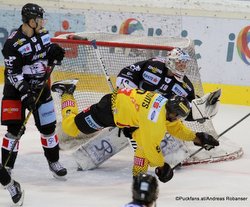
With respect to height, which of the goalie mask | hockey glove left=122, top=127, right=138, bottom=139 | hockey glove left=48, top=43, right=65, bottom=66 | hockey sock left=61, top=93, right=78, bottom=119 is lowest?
hockey sock left=61, top=93, right=78, bottom=119

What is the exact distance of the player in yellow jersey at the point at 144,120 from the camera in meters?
4.21

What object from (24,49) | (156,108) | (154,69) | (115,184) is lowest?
(115,184)

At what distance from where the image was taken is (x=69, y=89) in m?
5.18

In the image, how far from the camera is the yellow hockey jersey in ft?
13.8

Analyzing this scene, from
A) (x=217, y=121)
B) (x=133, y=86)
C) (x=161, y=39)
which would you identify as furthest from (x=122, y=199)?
(x=217, y=121)

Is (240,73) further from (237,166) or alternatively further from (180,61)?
(180,61)

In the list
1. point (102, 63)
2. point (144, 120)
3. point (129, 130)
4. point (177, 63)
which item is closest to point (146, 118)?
point (144, 120)

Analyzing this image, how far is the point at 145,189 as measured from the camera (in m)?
2.81

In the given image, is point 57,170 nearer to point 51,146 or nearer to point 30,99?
point 51,146

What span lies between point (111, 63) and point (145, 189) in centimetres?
314

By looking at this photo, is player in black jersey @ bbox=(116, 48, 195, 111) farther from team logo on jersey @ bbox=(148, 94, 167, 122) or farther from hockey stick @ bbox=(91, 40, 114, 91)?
team logo on jersey @ bbox=(148, 94, 167, 122)

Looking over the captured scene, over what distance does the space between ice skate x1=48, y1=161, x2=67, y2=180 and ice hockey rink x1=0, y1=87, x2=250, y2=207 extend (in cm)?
4

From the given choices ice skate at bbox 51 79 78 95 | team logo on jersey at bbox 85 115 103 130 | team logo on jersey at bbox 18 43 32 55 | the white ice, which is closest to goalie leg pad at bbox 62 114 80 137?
team logo on jersey at bbox 85 115 103 130

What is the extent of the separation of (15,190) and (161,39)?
2.22 meters
